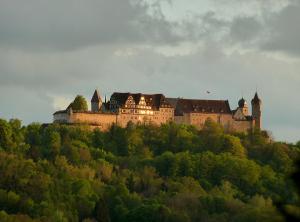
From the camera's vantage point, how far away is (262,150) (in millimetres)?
120062

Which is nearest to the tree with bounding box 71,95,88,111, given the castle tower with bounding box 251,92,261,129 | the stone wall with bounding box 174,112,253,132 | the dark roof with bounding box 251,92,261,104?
the stone wall with bounding box 174,112,253,132

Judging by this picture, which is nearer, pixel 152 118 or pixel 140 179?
pixel 140 179

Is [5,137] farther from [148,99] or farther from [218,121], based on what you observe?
[218,121]

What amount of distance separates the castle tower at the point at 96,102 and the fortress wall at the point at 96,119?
122 inches

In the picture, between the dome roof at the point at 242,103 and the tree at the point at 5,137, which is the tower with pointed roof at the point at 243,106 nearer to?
the dome roof at the point at 242,103

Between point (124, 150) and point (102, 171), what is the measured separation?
8131 mm

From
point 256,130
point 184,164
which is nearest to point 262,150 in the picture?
point 256,130

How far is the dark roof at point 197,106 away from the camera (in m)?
118

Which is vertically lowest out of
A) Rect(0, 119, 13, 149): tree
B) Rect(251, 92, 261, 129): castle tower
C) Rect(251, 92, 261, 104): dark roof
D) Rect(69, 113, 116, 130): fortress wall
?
Rect(0, 119, 13, 149): tree

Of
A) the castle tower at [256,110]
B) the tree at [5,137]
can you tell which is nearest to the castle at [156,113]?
the castle tower at [256,110]

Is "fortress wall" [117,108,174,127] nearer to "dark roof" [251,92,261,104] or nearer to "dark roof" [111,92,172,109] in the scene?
"dark roof" [111,92,172,109]

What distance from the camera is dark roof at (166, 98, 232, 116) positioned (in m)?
118

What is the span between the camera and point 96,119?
11150 cm

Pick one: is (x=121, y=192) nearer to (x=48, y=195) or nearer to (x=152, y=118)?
(x=48, y=195)
